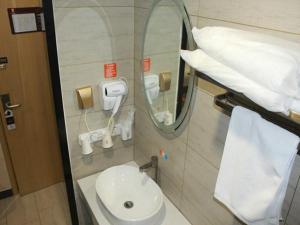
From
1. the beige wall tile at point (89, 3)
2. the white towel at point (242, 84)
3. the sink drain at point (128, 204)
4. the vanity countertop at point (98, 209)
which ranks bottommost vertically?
the vanity countertop at point (98, 209)

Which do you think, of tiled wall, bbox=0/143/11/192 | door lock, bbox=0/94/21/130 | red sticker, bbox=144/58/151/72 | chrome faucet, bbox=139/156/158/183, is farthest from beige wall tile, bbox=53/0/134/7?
tiled wall, bbox=0/143/11/192

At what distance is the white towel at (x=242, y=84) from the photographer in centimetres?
62

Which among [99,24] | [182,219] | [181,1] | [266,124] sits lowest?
[182,219]

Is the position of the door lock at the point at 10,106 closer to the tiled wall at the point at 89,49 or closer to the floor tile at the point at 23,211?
the tiled wall at the point at 89,49

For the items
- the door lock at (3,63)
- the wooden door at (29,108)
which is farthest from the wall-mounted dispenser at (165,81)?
the door lock at (3,63)

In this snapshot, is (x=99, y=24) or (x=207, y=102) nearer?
(x=207, y=102)

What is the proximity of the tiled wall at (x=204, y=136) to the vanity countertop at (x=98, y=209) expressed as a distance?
4 centimetres

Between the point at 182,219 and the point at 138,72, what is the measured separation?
2.90 ft

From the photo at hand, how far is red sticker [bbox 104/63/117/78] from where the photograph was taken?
155 centimetres

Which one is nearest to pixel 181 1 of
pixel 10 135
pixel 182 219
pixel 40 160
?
pixel 182 219

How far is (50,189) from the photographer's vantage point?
255 cm

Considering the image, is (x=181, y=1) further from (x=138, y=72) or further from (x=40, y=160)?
(x=40, y=160)

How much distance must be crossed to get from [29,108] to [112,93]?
94 centimetres

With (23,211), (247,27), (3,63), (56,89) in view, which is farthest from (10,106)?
(247,27)
